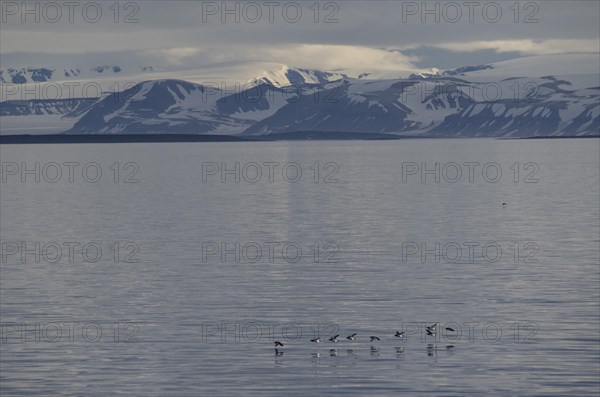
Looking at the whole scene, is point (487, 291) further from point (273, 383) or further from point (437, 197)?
point (437, 197)

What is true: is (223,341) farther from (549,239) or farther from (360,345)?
(549,239)

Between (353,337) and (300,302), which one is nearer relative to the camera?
(353,337)

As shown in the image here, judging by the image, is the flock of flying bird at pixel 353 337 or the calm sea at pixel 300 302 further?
the flock of flying bird at pixel 353 337

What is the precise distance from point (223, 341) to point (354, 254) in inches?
1013

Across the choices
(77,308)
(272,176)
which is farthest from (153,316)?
(272,176)

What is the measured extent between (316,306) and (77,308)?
9374 millimetres

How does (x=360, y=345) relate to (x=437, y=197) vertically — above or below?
below

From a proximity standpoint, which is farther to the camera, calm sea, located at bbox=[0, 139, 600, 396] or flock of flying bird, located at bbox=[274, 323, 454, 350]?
flock of flying bird, located at bbox=[274, 323, 454, 350]

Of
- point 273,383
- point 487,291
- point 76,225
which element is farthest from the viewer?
point 76,225

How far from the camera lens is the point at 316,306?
4738cm

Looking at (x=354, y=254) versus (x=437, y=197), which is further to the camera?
(x=437, y=197)

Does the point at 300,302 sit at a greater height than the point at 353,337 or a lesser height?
greater

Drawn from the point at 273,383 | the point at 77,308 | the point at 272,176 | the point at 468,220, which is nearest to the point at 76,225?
the point at 468,220

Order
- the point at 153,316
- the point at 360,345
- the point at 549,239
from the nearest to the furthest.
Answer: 1. the point at 360,345
2. the point at 153,316
3. the point at 549,239
